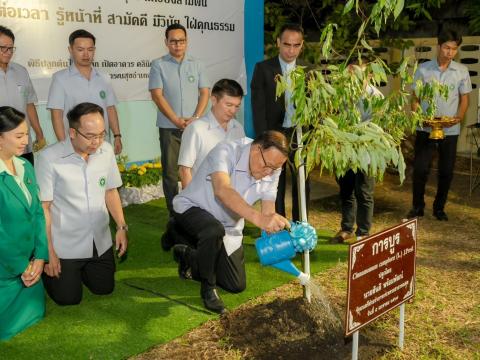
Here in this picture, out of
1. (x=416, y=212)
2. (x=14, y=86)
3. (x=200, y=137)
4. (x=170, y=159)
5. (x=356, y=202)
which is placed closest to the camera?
(x=200, y=137)

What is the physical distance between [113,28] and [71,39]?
1.61 m

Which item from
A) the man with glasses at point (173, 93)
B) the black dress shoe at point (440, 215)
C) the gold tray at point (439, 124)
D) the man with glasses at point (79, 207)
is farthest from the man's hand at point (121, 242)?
the black dress shoe at point (440, 215)

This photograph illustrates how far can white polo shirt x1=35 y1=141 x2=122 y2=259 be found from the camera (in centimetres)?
387

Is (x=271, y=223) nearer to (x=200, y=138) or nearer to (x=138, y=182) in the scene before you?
(x=200, y=138)

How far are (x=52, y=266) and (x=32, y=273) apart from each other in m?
Result: 0.28

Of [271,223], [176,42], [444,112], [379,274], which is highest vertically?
[176,42]

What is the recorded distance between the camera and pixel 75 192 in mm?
3969

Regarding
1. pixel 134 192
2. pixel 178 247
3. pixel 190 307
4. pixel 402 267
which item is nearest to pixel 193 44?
pixel 134 192

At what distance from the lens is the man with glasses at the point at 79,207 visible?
381cm

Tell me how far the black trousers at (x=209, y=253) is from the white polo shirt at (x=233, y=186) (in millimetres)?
71

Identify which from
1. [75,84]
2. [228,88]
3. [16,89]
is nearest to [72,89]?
[75,84]

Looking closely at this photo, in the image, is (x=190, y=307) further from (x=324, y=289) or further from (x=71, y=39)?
(x=71, y=39)

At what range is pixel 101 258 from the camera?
4219 millimetres

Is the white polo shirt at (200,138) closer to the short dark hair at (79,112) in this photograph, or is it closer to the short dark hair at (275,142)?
the short dark hair at (79,112)
